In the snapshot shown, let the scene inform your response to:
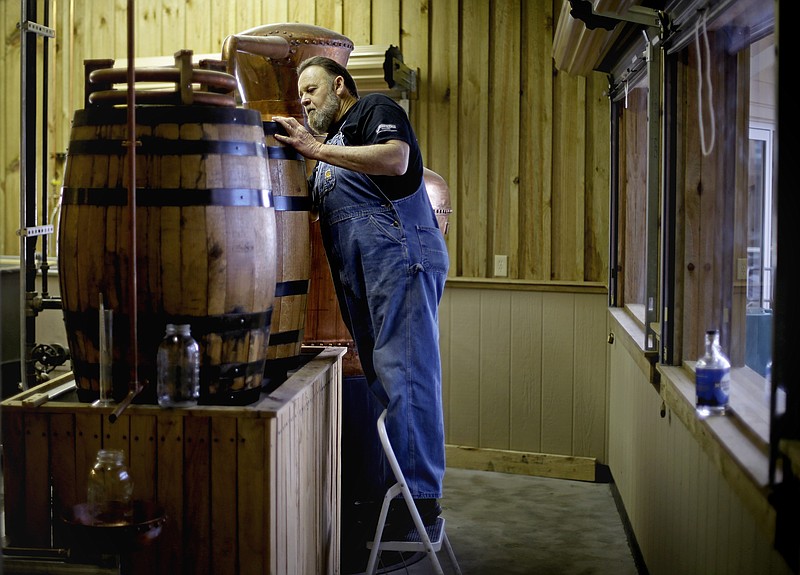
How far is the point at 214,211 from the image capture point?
2.02 metres

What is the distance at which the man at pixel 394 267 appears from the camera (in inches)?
112

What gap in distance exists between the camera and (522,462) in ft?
16.4

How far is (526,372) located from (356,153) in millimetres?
2630

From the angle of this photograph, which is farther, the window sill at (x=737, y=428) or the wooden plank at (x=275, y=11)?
the wooden plank at (x=275, y=11)

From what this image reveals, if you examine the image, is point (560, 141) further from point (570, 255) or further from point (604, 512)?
point (604, 512)

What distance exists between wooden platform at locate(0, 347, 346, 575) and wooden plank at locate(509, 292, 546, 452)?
301 cm

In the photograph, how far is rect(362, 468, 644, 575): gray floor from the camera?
3.58 m

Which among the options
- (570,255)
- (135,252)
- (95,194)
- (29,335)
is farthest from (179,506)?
(570,255)

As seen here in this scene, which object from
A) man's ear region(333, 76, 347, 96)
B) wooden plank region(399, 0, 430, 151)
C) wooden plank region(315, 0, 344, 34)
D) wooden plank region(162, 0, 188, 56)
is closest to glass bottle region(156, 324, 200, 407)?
man's ear region(333, 76, 347, 96)

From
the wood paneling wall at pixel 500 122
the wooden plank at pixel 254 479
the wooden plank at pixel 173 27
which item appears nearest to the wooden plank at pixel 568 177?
the wood paneling wall at pixel 500 122

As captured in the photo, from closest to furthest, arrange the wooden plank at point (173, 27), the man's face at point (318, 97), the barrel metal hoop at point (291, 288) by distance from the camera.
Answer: the barrel metal hoop at point (291, 288)
the man's face at point (318, 97)
the wooden plank at point (173, 27)

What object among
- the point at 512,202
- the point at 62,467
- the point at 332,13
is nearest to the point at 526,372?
the point at 512,202

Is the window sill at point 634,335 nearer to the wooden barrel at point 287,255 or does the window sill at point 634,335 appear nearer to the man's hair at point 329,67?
the wooden barrel at point 287,255

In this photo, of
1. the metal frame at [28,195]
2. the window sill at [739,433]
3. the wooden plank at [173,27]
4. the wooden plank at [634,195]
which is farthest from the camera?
the wooden plank at [173,27]
